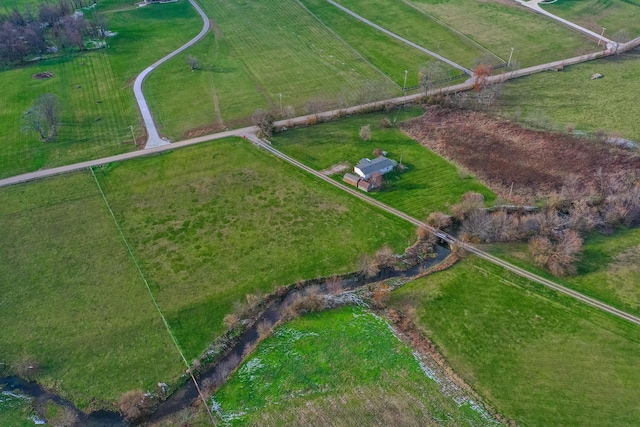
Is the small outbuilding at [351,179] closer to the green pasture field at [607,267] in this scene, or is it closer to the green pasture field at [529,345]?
the green pasture field at [529,345]

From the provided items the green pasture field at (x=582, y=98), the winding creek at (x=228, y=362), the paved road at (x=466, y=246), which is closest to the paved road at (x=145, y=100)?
the paved road at (x=466, y=246)

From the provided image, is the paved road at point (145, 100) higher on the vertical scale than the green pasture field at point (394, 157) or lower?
higher

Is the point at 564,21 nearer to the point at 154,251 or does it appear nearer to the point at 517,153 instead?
the point at 517,153

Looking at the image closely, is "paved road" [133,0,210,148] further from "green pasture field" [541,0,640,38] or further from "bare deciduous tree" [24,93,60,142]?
"green pasture field" [541,0,640,38]

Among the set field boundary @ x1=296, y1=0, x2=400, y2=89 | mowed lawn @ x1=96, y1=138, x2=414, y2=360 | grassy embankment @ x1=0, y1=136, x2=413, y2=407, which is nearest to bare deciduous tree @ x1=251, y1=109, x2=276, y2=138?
mowed lawn @ x1=96, y1=138, x2=414, y2=360

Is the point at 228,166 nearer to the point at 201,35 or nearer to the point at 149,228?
the point at 149,228

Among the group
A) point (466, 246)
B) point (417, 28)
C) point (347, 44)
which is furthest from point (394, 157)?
point (417, 28)
